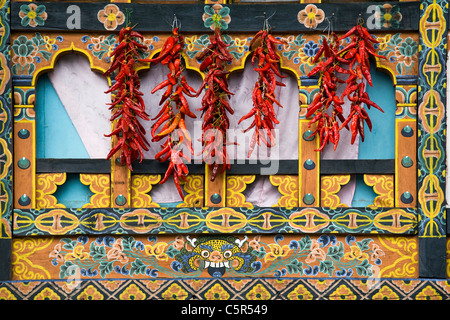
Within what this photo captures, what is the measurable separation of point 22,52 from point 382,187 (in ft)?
11.5

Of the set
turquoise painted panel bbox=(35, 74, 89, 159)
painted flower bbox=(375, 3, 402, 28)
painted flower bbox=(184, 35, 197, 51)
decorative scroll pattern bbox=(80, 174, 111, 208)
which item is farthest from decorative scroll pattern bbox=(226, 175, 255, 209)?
painted flower bbox=(375, 3, 402, 28)

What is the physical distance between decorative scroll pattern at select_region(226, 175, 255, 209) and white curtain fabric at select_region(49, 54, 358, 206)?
0.26ft

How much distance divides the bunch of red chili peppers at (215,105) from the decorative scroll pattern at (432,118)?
1.74m

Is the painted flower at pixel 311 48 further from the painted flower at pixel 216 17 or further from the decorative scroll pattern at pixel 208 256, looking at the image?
the decorative scroll pattern at pixel 208 256

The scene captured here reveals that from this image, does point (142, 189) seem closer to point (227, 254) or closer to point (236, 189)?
point (236, 189)

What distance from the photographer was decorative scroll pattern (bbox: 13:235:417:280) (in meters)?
5.11

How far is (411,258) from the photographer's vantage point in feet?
16.8

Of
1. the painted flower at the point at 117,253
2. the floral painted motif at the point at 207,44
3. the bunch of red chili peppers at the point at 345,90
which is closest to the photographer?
the bunch of red chili peppers at the point at 345,90

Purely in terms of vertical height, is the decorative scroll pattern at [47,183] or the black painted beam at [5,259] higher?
the decorative scroll pattern at [47,183]

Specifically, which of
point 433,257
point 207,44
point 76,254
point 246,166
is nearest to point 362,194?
point 433,257

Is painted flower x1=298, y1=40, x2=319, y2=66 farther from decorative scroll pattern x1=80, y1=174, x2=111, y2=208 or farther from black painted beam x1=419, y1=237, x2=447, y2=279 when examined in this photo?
decorative scroll pattern x1=80, y1=174, x2=111, y2=208

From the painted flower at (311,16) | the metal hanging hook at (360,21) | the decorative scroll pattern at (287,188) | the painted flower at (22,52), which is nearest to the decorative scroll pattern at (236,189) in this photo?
the decorative scroll pattern at (287,188)

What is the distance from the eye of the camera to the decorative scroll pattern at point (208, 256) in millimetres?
5109

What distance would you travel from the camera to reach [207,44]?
520 cm
